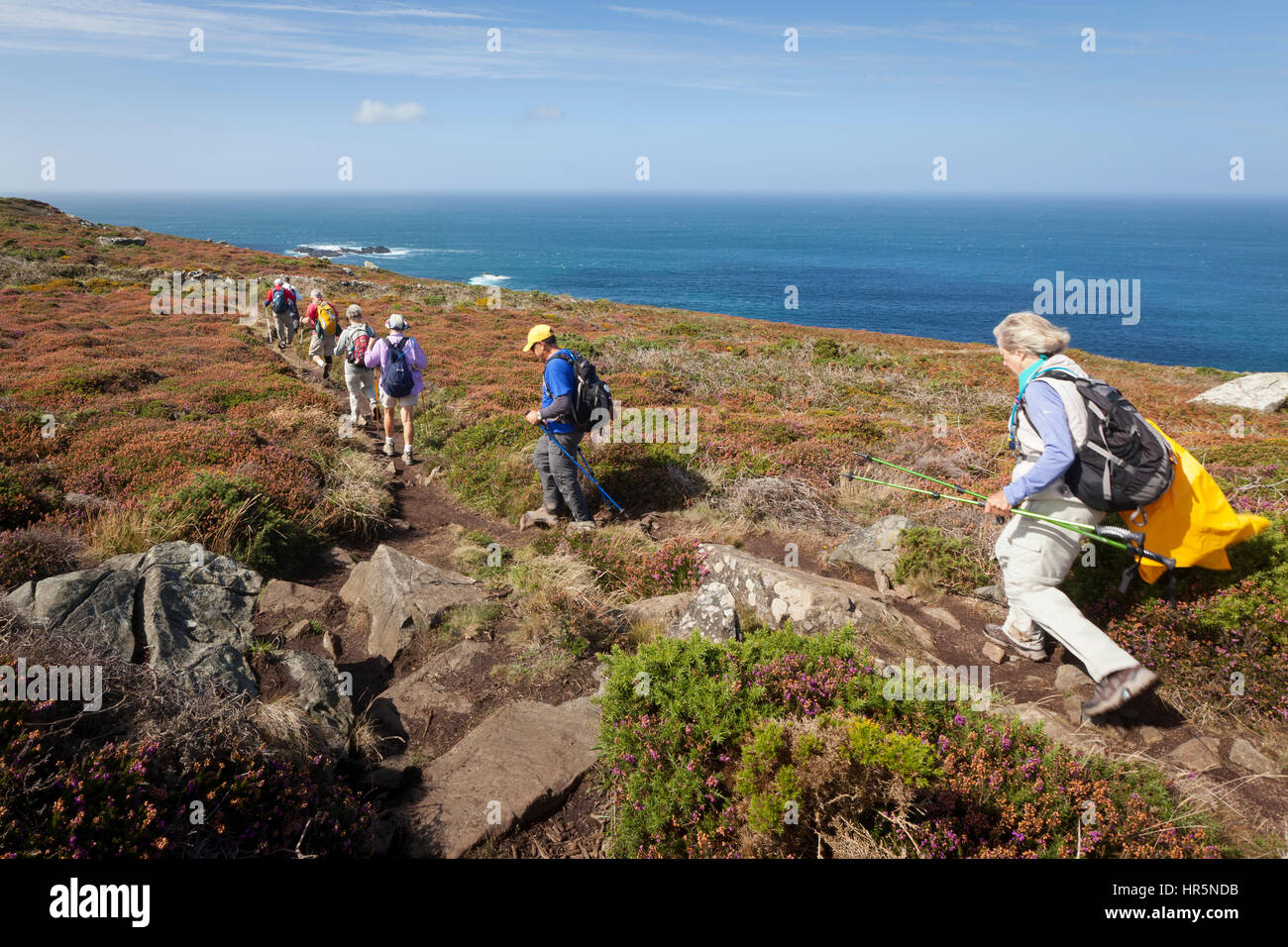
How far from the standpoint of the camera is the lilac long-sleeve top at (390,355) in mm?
10750

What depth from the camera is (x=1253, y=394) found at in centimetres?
2344

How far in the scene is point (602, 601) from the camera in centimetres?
648

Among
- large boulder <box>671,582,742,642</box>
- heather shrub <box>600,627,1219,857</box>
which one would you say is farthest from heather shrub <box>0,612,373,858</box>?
large boulder <box>671,582,742,642</box>

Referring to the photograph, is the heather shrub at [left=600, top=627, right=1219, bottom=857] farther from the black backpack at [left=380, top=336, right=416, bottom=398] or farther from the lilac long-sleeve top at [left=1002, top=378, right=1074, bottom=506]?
the black backpack at [left=380, top=336, right=416, bottom=398]

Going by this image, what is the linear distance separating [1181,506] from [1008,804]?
2627 mm

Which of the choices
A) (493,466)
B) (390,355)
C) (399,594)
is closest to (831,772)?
→ (399,594)

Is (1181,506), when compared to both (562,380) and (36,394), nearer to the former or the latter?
(562,380)

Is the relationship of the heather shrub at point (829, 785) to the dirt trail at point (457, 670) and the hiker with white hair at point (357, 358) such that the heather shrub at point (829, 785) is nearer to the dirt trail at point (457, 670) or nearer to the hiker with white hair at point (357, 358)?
the dirt trail at point (457, 670)

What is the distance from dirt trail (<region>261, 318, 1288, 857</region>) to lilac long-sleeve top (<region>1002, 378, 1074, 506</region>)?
170 centimetres

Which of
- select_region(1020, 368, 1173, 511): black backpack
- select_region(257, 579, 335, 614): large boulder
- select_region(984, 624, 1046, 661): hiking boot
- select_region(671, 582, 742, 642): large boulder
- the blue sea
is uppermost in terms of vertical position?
the blue sea

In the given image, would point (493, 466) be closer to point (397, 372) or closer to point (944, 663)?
point (397, 372)

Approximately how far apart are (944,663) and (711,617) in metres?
2.18

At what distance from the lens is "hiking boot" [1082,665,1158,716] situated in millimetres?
4262

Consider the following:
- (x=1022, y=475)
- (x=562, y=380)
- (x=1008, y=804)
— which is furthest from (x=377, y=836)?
(x=562, y=380)
